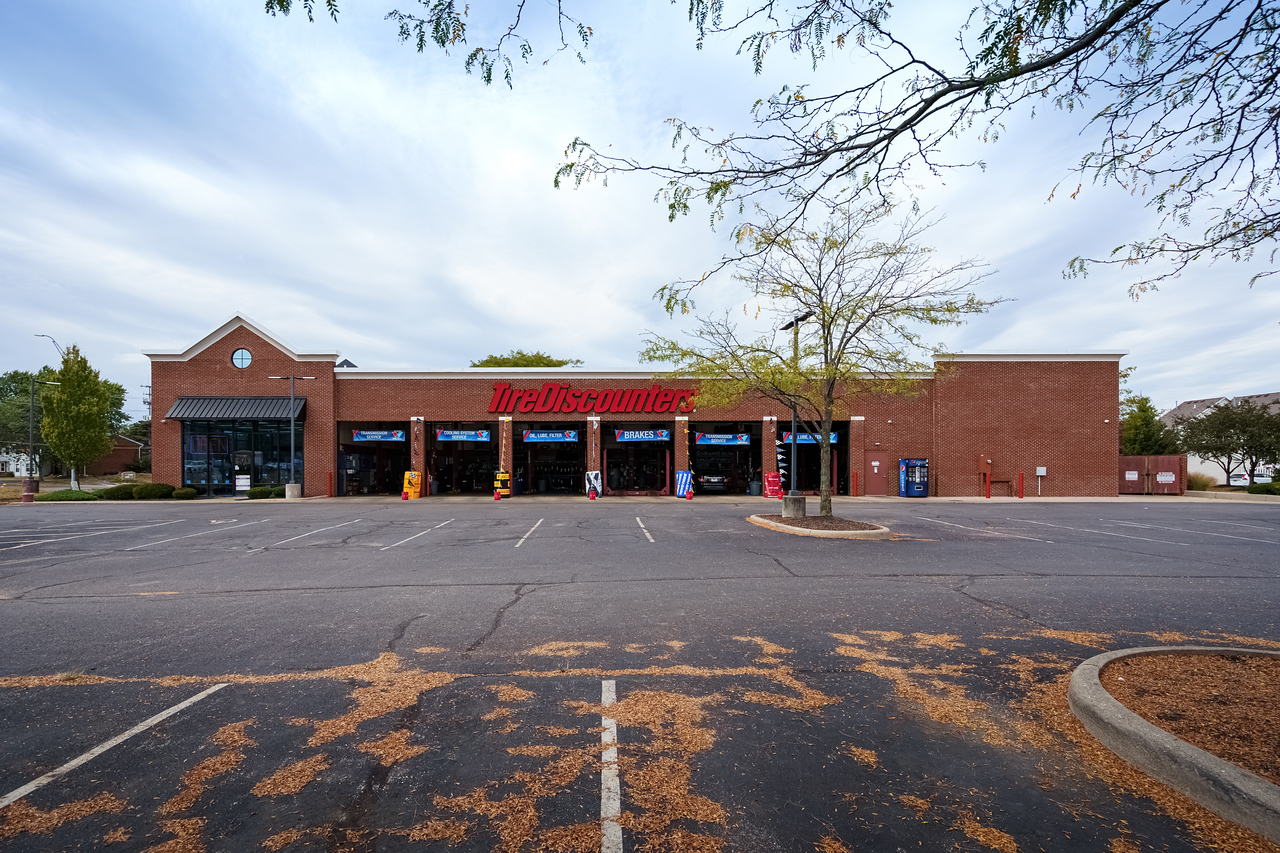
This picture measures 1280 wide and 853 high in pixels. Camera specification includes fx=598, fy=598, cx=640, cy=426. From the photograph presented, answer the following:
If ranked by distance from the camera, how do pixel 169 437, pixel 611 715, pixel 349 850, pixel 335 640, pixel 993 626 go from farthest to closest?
pixel 169 437
pixel 993 626
pixel 335 640
pixel 611 715
pixel 349 850

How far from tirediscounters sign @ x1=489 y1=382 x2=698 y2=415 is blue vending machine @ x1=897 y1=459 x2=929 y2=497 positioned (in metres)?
11.4

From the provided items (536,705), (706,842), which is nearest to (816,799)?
(706,842)

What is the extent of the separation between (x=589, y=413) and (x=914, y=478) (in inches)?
670

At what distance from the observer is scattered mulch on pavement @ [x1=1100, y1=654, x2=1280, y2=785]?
11.2 ft

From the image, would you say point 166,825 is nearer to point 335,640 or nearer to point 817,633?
point 335,640

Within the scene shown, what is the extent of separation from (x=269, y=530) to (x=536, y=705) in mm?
15117

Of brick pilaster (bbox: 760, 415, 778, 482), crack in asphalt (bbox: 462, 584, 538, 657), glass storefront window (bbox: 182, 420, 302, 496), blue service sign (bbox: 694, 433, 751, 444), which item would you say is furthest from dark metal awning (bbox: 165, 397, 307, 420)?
crack in asphalt (bbox: 462, 584, 538, 657)

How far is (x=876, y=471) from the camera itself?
31.5 metres

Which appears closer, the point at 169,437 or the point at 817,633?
the point at 817,633

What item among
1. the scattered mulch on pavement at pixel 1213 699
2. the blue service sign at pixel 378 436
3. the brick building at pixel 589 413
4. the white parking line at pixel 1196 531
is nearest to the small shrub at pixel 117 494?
the brick building at pixel 589 413

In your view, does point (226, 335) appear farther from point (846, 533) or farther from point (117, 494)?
point (846, 533)

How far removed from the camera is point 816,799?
10.4ft

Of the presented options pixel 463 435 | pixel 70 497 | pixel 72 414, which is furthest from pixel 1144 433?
pixel 72 414

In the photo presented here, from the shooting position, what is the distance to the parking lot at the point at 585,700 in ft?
9.78
